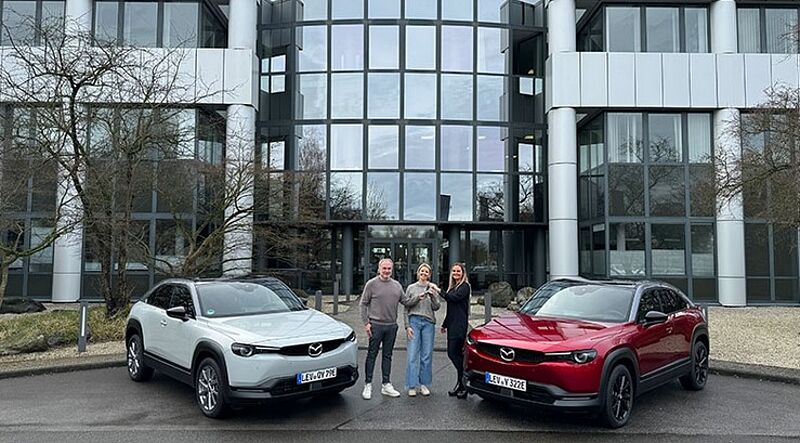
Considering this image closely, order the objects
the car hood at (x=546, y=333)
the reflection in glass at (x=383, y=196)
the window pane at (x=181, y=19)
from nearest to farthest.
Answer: the car hood at (x=546, y=333), the window pane at (x=181, y=19), the reflection in glass at (x=383, y=196)

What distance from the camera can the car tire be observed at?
7645 millimetres

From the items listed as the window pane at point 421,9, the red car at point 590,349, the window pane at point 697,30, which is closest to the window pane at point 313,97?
the window pane at point 421,9

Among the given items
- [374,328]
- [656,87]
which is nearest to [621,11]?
[656,87]

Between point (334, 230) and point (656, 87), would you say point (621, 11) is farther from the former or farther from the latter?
point (334, 230)

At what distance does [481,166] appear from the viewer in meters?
21.5

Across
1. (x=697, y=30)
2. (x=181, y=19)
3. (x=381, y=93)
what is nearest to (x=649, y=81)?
(x=697, y=30)

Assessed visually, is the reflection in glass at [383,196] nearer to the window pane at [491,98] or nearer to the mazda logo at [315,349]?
the window pane at [491,98]

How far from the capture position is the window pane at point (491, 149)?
70.5 feet

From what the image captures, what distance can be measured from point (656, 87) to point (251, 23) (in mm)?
14643

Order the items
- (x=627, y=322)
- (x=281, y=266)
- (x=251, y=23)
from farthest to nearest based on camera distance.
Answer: (x=281, y=266), (x=251, y=23), (x=627, y=322)

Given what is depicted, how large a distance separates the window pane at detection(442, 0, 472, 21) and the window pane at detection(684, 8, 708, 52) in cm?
789

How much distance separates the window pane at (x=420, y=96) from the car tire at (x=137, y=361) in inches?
600

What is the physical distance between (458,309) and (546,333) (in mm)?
1226

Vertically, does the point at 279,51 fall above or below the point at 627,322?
above
